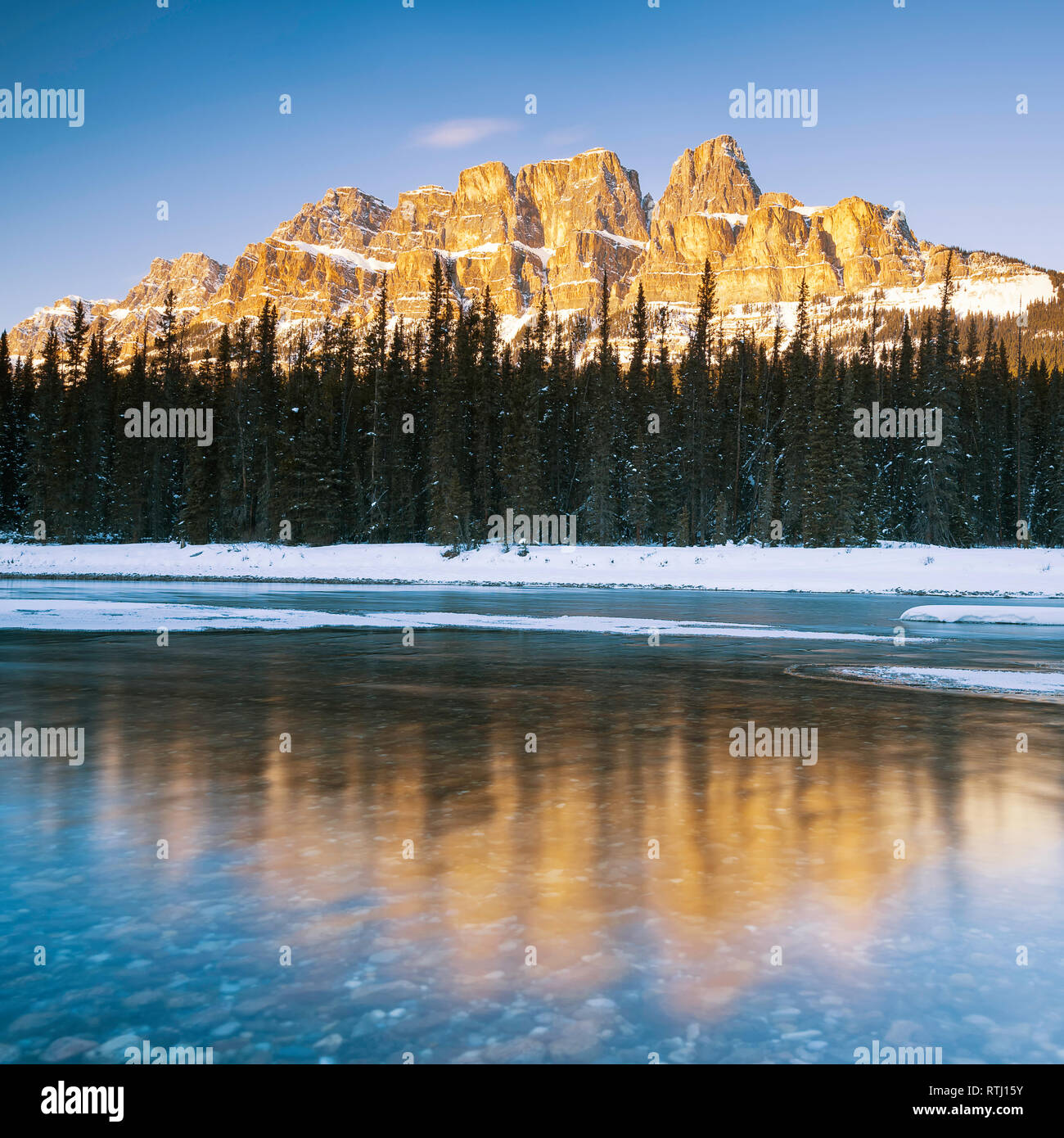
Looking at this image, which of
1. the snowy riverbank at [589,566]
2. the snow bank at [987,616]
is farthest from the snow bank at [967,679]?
the snowy riverbank at [589,566]

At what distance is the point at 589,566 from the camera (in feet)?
168

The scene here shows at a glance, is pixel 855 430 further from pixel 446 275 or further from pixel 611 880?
pixel 611 880

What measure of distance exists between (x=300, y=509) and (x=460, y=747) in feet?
182

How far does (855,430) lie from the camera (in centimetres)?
6291

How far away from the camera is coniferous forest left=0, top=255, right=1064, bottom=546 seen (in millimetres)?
63000

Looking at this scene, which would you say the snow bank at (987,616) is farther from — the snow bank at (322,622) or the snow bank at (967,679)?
the snow bank at (967,679)

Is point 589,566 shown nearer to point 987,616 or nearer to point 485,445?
point 485,445

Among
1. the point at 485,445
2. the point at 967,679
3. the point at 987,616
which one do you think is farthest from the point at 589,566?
Result: the point at 967,679

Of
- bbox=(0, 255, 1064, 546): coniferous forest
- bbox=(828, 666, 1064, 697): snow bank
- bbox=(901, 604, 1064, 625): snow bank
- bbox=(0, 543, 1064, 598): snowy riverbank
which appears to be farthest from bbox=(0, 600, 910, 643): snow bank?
bbox=(0, 255, 1064, 546): coniferous forest

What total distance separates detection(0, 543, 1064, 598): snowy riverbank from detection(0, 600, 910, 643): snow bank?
17.5 m

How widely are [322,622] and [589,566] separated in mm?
28753

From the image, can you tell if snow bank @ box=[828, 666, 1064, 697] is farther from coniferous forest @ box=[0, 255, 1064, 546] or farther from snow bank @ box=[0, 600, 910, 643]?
coniferous forest @ box=[0, 255, 1064, 546]

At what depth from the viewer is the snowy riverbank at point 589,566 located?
135ft
